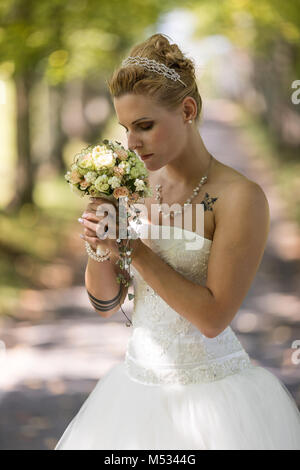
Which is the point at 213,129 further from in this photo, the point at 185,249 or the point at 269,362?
the point at 185,249

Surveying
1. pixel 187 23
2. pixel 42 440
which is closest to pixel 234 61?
pixel 187 23

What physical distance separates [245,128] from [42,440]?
17.9m

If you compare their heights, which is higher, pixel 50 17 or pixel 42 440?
pixel 50 17

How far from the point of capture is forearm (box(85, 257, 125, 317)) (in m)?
2.27

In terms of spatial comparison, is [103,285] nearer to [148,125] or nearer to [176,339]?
[176,339]

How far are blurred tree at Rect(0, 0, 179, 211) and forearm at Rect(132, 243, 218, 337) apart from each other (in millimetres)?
4728

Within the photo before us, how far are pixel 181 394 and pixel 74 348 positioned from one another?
4.47 m

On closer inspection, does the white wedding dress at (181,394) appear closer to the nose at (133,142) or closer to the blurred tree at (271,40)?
the nose at (133,142)

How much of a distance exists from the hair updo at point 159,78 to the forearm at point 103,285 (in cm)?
61

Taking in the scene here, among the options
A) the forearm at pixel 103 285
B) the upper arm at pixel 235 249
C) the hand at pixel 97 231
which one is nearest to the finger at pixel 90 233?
the hand at pixel 97 231

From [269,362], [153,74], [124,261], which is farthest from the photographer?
[269,362]

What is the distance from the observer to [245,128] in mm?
21250

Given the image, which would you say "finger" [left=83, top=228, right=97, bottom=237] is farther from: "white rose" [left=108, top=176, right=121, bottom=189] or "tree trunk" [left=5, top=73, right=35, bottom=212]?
"tree trunk" [left=5, top=73, right=35, bottom=212]

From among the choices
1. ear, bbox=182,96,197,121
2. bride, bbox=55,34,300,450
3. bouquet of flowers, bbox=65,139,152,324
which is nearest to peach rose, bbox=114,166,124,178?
bouquet of flowers, bbox=65,139,152,324
